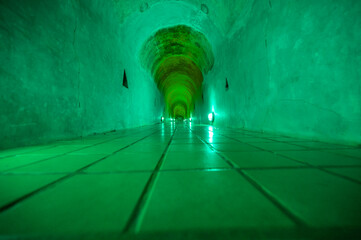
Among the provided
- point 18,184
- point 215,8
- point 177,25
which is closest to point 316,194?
point 18,184

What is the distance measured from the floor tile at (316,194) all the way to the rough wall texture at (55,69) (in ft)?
7.54

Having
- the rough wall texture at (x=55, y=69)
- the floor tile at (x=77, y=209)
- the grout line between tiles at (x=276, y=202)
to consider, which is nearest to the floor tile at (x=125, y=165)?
the floor tile at (x=77, y=209)

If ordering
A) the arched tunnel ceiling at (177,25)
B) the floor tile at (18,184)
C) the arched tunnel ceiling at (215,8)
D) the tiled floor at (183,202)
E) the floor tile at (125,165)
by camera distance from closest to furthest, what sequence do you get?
the tiled floor at (183,202), the floor tile at (18,184), the floor tile at (125,165), the arched tunnel ceiling at (215,8), the arched tunnel ceiling at (177,25)

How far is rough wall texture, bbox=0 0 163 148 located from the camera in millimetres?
1572

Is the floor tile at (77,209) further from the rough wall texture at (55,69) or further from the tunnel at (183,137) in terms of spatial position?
the rough wall texture at (55,69)

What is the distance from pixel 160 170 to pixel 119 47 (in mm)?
4402

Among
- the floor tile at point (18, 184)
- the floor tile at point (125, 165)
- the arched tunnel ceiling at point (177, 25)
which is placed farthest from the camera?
the arched tunnel ceiling at point (177, 25)

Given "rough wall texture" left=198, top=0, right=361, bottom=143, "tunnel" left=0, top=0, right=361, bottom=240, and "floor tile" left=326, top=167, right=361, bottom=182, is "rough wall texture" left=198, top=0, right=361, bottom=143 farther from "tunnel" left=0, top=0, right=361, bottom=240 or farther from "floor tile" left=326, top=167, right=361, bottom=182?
"floor tile" left=326, top=167, right=361, bottom=182

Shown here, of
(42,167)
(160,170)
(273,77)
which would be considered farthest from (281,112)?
(42,167)

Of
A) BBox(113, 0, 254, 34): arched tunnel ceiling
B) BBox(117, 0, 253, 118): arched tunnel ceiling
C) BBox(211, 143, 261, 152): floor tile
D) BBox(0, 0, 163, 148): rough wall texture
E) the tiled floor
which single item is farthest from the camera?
BBox(117, 0, 253, 118): arched tunnel ceiling

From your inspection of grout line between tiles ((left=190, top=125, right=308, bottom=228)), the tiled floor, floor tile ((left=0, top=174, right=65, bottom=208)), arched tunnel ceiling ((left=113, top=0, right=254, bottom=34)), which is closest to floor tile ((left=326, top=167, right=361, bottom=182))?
the tiled floor

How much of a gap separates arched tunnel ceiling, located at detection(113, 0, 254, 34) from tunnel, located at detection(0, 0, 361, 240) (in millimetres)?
33

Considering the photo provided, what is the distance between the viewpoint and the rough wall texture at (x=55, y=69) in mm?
1572

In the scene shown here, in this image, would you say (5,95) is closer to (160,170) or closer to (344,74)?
(160,170)
